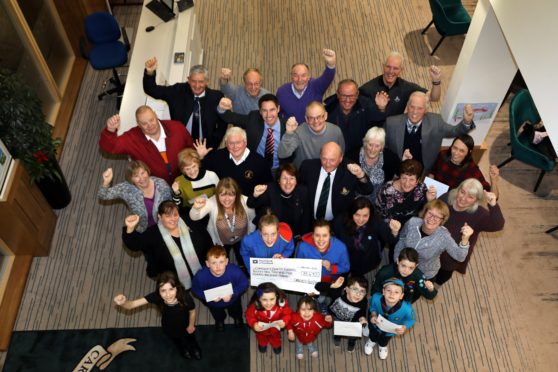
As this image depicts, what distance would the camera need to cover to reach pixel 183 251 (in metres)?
4.46

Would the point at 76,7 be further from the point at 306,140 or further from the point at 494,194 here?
the point at 494,194

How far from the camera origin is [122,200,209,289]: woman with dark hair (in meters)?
4.23

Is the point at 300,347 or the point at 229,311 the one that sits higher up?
the point at 229,311

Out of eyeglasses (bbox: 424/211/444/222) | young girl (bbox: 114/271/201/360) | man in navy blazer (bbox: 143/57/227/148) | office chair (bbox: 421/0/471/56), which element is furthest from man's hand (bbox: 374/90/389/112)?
office chair (bbox: 421/0/471/56)

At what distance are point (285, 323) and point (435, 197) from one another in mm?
1767

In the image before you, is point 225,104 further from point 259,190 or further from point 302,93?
point 259,190

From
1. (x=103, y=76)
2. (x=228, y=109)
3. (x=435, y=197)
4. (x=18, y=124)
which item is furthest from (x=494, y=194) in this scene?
(x=103, y=76)

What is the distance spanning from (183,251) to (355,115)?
2199mm

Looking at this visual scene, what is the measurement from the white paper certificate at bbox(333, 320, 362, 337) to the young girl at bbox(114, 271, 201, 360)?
1236 millimetres

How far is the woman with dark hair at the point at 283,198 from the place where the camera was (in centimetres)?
445

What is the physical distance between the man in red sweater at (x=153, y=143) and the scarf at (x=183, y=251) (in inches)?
→ 32.8

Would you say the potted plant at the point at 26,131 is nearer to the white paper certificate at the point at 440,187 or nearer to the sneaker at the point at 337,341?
the sneaker at the point at 337,341

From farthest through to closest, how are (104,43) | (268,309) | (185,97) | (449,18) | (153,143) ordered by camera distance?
(449,18) → (104,43) → (185,97) → (153,143) → (268,309)

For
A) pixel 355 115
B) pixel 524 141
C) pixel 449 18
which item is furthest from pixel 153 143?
pixel 449 18
